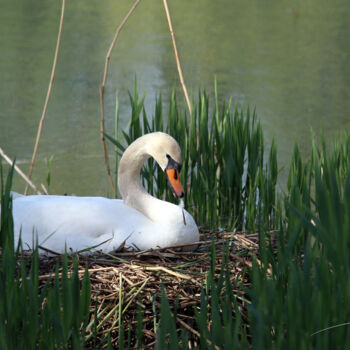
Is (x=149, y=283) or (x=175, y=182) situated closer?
(x=149, y=283)

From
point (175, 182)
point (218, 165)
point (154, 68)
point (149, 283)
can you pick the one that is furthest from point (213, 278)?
point (154, 68)

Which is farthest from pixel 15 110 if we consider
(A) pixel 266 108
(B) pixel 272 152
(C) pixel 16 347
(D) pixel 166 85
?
(C) pixel 16 347

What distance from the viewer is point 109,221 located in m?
3.70

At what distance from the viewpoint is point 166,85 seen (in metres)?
10.3

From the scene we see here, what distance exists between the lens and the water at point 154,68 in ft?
28.0

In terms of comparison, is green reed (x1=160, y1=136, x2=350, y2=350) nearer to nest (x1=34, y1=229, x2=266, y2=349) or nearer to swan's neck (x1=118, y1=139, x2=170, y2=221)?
nest (x1=34, y1=229, x2=266, y2=349)

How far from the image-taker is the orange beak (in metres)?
3.70

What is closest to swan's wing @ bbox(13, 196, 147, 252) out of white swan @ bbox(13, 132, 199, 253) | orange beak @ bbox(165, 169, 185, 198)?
white swan @ bbox(13, 132, 199, 253)

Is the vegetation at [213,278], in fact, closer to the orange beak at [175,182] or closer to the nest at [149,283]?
the nest at [149,283]

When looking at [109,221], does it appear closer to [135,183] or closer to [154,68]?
[135,183]

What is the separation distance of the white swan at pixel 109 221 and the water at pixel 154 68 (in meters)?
2.69

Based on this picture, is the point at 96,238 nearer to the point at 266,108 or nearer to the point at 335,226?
the point at 335,226

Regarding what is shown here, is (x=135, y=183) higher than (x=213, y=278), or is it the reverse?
(x=135, y=183)

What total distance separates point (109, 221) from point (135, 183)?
0.43 metres
